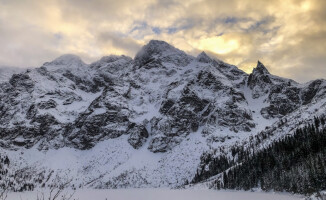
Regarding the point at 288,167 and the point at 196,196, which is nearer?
the point at 196,196

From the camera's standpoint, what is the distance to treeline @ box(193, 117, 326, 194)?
99.5 meters

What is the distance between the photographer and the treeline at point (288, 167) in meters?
99.5

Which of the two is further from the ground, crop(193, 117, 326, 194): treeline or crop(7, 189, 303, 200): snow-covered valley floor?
crop(193, 117, 326, 194): treeline

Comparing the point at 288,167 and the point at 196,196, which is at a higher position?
the point at 288,167

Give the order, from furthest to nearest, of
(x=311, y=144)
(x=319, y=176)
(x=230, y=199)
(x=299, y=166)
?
(x=311, y=144)
(x=299, y=166)
(x=230, y=199)
(x=319, y=176)

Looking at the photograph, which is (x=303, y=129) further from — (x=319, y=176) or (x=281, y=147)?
(x=319, y=176)

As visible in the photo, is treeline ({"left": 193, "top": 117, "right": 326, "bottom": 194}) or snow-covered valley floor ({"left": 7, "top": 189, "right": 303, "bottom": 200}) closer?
snow-covered valley floor ({"left": 7, "top": 189, "right": 303, "bottom": 200})

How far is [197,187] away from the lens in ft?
559

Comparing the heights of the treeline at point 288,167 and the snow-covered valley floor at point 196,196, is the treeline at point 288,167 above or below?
above

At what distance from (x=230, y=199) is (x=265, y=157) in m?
57.1

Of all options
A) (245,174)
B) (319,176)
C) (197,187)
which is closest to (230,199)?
(319,176)

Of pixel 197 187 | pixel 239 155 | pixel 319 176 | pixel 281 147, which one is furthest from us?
pixel 239 155

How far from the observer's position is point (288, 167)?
125 m

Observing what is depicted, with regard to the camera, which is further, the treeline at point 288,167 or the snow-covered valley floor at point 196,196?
the treeline at point 288,167
